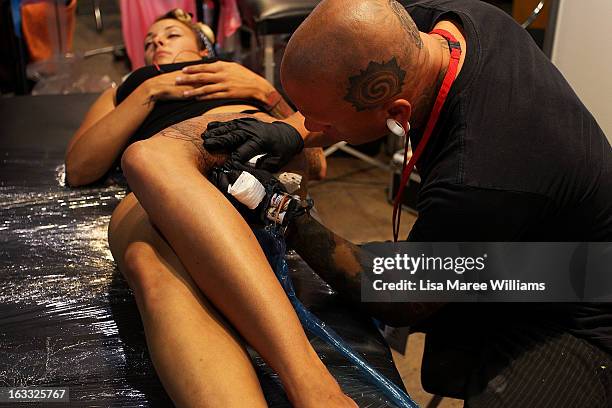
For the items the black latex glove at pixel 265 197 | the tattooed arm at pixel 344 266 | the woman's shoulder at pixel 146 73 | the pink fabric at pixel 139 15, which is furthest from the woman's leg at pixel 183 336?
the pink fabric at pixel 139 15

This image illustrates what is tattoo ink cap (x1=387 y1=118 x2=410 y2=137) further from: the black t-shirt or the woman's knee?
the woman's knee

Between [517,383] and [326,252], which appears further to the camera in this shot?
[326,252]

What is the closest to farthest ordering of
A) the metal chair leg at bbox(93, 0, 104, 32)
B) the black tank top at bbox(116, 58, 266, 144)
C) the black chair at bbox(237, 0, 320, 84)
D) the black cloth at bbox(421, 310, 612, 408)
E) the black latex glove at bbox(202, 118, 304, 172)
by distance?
1. the black cloth at bbox(421, 310, 612, 408)
2. the black latex glove at bbox(202, 118, 304, 172)
3. the black tank top at bbox(116, 58, 266, 144)
4. the black chair at bbox(237, 0, 320, 84)
5. the metal chair leg at bbox(93, 0, 104, 32)

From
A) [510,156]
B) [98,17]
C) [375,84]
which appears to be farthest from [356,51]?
[98,17]

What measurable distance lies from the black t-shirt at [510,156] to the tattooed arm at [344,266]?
204 mm

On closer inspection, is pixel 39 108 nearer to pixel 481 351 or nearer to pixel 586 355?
pixel 481 351

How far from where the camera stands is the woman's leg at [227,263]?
1.10 meters

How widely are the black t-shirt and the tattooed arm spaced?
204 millimetres

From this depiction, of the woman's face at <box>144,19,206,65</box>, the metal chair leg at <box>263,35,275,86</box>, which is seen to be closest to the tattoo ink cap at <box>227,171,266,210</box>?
the woman's face at <box>144,19,206,65</box>

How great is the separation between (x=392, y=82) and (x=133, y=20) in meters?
2.17

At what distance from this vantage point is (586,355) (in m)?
1.29

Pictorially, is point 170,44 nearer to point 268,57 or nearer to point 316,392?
point 268,57

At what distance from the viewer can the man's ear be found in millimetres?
1156

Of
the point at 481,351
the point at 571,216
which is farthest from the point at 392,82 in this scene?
the point at 481,351
